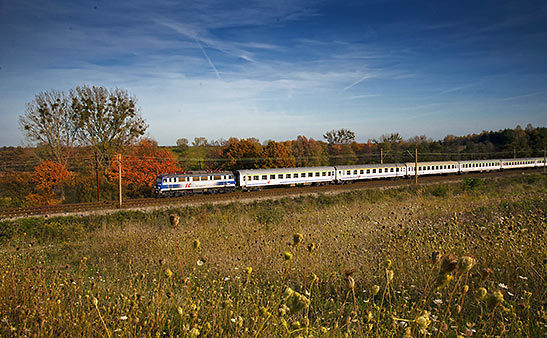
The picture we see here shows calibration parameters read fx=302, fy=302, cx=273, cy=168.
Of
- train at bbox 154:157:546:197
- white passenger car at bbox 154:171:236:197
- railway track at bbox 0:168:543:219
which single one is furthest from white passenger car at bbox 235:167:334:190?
railway track at bbox 0:168:543:219

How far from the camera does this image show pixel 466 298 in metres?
3.69

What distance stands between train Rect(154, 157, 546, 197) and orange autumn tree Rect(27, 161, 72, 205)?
903cm

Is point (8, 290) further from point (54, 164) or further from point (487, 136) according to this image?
point (487, 136)

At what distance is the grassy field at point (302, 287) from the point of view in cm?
225

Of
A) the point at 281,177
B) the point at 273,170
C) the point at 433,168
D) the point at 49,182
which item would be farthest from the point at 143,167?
the point at 433,168

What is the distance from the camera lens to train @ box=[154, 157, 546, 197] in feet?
78.8

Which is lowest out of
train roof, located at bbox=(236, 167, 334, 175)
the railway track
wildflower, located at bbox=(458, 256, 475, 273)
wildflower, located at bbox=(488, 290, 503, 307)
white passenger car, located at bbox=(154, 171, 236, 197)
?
the railway track

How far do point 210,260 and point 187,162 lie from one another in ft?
112

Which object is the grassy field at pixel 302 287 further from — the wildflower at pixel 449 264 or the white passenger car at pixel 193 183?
the white passenger car at pixel 193 183

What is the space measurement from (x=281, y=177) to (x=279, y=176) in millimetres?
211

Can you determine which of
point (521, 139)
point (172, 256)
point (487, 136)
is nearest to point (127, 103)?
Answer: point (172, 256)

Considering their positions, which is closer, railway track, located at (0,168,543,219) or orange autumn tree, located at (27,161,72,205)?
railway track, located at (0,168,543,219)

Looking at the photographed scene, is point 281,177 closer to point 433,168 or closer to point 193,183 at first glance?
point 193,183

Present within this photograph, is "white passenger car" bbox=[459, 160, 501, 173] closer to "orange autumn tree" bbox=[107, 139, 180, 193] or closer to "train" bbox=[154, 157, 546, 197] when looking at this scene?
"train" bbox=[154, 157, 546, 197]
